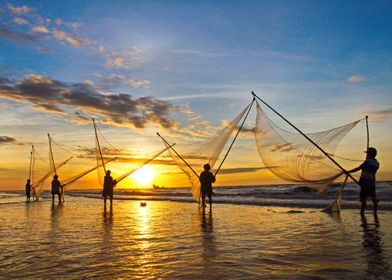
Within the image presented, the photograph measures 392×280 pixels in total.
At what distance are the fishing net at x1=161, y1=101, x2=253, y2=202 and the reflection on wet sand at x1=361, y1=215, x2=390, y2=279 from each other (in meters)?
7.13

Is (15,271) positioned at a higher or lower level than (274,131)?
lower

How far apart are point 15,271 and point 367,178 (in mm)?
9893

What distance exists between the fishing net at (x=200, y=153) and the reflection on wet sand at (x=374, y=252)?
713cm

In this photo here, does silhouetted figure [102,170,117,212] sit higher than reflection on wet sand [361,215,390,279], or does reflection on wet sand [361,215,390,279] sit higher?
silhouetted figure [102,170,117,212]

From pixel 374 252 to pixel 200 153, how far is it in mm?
11357

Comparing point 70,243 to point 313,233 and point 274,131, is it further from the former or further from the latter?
point 274,131

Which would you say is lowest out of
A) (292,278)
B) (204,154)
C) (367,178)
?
(292,278)

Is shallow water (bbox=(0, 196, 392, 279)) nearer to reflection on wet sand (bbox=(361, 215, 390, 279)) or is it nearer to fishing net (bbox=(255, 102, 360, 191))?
reflection on wet sand (bbox=(361, 215, 390, 279))

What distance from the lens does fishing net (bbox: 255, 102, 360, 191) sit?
12.0 m

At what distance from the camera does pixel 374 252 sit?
5.91 metres

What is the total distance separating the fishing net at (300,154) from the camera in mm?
11961

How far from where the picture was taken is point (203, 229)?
9352 millimetres

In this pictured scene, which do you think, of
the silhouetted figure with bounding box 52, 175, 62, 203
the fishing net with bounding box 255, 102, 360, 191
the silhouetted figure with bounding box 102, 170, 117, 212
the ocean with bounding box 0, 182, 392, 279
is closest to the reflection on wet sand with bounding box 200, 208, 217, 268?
the ocean with bounding box 0, 182, 392, 279

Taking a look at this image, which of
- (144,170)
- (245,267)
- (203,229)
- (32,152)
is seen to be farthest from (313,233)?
(32,152)
